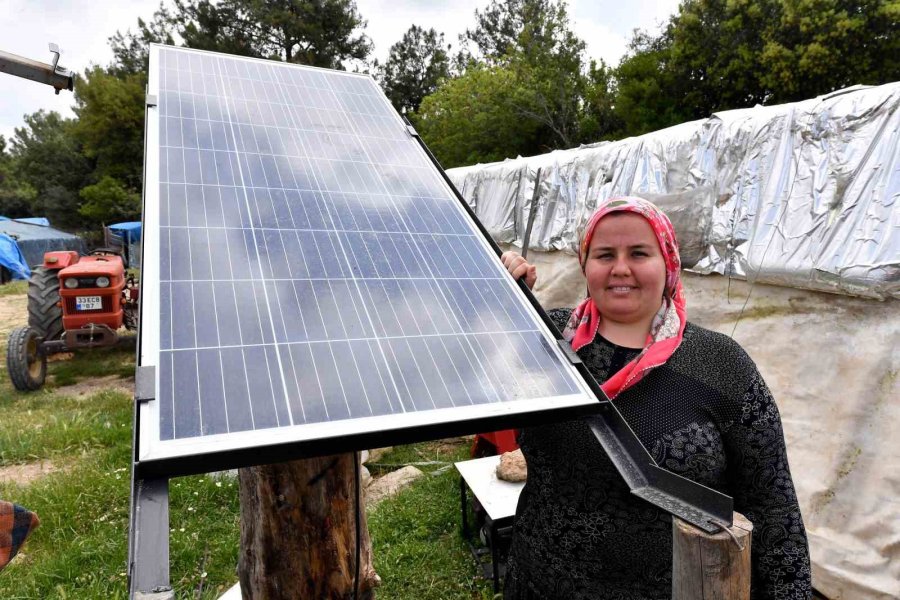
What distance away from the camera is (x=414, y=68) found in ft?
131

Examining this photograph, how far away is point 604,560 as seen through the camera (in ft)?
6.13

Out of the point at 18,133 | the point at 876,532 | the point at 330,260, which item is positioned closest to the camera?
the point at 330,260

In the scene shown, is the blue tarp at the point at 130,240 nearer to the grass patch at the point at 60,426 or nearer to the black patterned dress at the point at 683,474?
the grass patch at the point at 60,426

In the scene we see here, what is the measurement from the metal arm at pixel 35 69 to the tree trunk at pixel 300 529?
6.96 ft

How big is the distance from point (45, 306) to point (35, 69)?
790 centimetres

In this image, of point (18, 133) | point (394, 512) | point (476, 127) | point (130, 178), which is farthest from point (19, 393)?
point (18, 133)

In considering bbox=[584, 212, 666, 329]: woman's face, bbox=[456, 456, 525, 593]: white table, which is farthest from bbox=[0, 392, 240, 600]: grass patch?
bbox=[584, 212, 666, 329]: woman's face

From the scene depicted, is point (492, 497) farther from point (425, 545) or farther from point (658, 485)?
point (658, 485)

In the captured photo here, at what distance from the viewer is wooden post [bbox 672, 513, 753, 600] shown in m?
A: 1.12

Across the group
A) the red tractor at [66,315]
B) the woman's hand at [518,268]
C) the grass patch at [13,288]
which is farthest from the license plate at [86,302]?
the grass patch at [13,288]

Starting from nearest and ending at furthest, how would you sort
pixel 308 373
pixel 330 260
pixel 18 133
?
pixel 308 373 < pixel 330 260 < pixel 18 133

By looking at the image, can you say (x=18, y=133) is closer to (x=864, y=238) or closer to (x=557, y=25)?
(x=557, y=25)

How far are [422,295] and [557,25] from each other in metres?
30.0

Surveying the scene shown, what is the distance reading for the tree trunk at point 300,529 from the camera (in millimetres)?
2180
